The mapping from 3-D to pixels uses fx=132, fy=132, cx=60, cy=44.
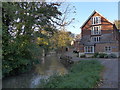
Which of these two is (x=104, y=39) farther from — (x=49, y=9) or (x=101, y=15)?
(x=49, y=9)

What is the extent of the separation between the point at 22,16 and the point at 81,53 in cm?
1800

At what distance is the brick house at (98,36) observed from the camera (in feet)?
82.1

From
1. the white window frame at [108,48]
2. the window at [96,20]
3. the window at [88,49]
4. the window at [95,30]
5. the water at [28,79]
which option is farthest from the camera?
the window at [95,30]

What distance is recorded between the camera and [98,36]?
1068 inches

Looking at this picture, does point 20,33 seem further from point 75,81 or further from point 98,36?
point 98,36

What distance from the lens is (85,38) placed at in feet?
92.7

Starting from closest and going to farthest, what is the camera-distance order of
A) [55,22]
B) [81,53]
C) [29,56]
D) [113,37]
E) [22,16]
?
[22,16] → [29,56] → [55,22] → [113,37] → [81,53]

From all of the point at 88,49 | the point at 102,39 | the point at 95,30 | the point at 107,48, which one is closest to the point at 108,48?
the point at 107,48

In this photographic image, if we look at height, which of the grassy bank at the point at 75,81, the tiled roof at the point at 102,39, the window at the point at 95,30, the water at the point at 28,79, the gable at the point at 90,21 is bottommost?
the water at the point at 28,79

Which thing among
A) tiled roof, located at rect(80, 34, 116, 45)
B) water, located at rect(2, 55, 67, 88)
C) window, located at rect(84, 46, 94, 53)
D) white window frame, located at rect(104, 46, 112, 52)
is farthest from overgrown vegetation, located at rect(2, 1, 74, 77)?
white window frame, located at rect(104, 46, 112, 52)

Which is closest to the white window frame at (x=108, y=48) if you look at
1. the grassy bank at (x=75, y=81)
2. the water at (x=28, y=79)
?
the water at (x=28, y=79)

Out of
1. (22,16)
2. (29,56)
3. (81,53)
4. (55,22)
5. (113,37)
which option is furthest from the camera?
(81,53)

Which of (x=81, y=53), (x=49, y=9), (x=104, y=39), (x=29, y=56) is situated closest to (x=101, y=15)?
(x=104, y=39)

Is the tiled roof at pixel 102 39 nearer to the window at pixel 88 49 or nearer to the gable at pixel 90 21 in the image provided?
the window at pixel 88 49
